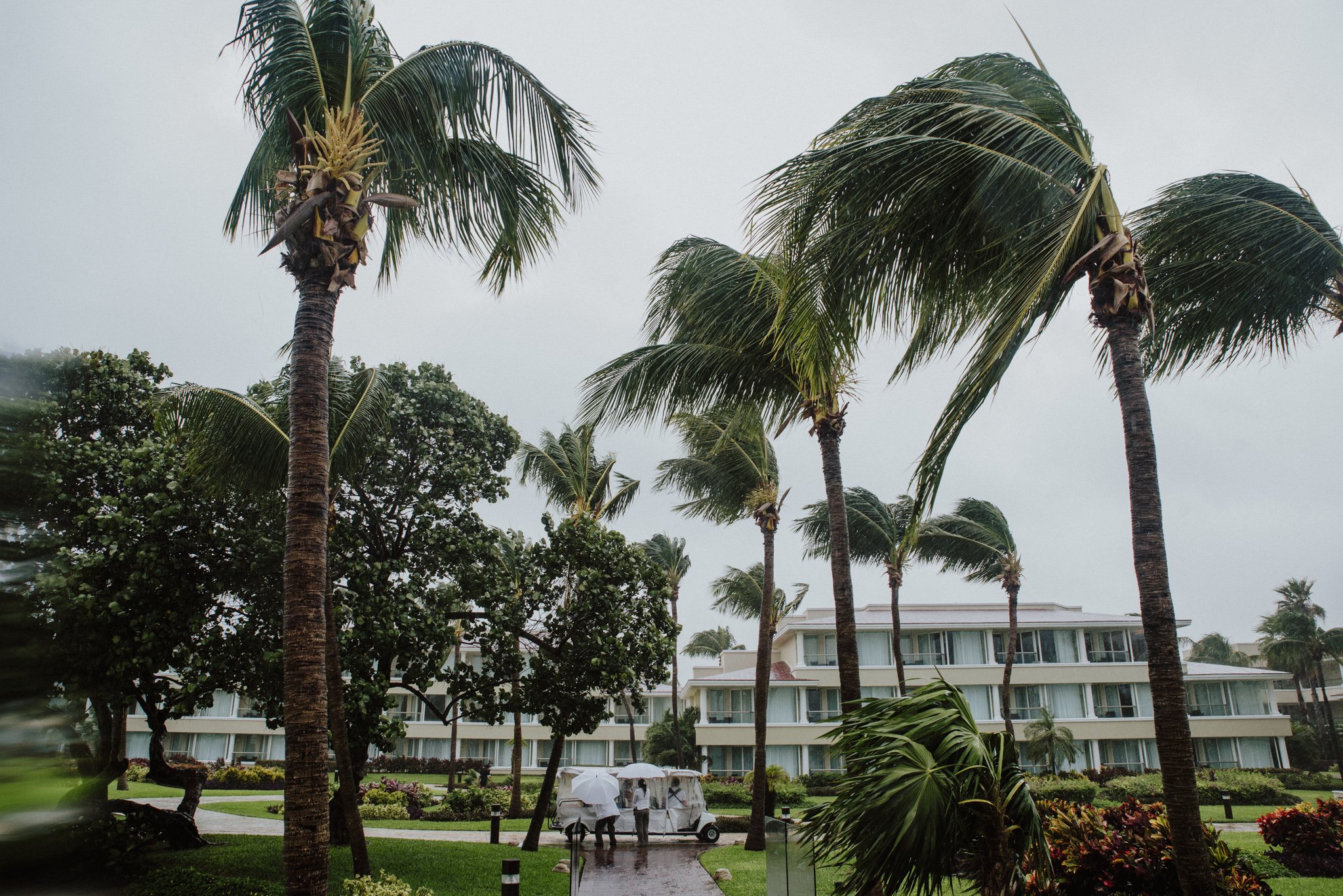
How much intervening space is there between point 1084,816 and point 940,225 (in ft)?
23.0

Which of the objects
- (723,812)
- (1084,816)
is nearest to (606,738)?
(723,812)

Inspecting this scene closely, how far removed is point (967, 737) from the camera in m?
5.57

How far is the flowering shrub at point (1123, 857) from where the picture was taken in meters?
8.02

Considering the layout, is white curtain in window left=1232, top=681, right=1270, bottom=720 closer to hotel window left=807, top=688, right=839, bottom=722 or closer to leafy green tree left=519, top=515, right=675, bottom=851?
hotel window left=807, top=688, right=839, bottom=722

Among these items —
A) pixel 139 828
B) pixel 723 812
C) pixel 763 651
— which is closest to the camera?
pixel 139 828

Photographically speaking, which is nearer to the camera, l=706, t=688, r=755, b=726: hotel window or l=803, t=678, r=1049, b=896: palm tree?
l=803, t=678, r=1049, b=896: palm tree

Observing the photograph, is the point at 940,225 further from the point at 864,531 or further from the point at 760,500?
the point at 864,531

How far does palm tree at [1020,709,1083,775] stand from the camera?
112 ft

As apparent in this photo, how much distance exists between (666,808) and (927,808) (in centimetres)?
1862

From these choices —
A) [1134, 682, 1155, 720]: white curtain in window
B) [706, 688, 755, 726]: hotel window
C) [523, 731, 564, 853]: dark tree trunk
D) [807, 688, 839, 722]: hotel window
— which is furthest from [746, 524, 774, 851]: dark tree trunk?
[1134, 682, 1155, 720]: white curtain in window

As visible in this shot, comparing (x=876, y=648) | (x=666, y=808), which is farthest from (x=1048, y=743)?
(x=666, y=808)

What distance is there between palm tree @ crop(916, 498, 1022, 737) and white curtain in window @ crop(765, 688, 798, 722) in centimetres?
975

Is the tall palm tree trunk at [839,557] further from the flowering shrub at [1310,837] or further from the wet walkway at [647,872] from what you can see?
the flowering shrub at [1310,837]

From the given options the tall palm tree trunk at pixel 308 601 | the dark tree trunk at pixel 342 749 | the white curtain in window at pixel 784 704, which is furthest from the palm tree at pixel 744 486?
the white curtain in window at pixel 784 704
